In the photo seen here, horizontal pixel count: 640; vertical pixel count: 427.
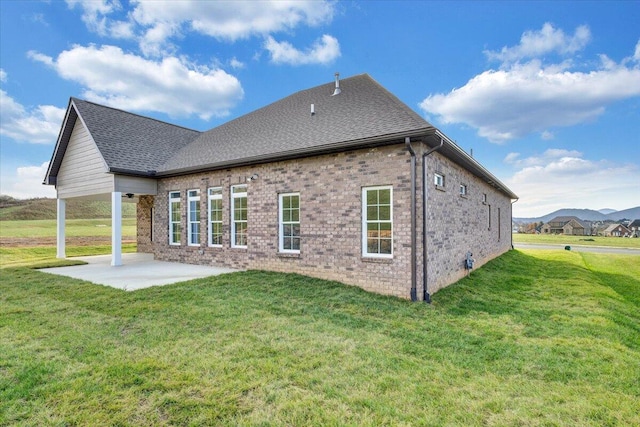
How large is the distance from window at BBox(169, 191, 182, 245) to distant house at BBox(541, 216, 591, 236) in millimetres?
89989

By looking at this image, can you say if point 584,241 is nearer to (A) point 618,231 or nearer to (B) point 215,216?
(B) point 215,216

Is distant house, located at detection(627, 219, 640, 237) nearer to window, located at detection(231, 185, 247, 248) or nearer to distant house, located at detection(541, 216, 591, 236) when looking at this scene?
distant house, located at detection(541, 216, 591, 236)

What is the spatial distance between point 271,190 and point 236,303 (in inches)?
158

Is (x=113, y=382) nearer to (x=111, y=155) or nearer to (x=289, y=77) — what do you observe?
(x=111, y=155)

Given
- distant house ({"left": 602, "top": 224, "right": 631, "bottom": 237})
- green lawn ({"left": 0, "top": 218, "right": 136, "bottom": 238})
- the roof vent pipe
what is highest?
the roof vent pipe

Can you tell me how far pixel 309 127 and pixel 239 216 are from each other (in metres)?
3.81

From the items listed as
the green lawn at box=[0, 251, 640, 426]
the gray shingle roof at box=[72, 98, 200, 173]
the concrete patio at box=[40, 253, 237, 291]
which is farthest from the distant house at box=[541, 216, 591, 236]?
the concrete patio at box=[40, 253, 237, 291]

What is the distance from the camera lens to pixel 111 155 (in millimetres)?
11867

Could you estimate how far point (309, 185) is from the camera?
344 inches

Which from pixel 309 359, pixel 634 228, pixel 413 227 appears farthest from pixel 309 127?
pixel 634 228

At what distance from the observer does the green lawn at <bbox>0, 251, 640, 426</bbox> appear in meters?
2.94

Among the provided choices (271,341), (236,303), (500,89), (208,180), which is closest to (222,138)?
(208,180)

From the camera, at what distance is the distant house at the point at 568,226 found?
7556 centimetres

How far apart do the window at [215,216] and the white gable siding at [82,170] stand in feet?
12.5
